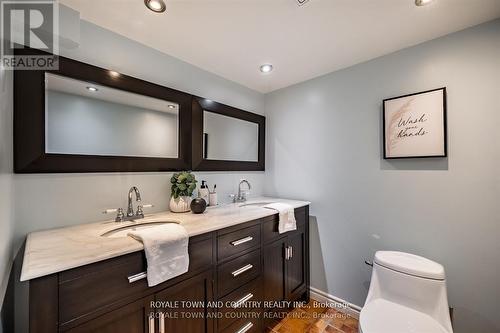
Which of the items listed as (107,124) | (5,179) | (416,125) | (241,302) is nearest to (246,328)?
(241,302)

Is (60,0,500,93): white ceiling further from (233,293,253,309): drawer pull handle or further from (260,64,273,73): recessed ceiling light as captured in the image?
(233,293,253,309): drawer pull handle

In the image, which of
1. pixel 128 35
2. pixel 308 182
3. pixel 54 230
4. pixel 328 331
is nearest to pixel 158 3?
pixel 128 35

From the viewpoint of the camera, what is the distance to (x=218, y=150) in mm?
2121

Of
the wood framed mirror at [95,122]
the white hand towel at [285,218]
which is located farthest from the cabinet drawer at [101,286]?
the white hand towel at [285,218]

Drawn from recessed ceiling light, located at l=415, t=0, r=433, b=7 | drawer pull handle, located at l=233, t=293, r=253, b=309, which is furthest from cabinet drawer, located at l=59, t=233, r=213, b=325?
recessed ceiling light, located at l=415, t=0, r=433, b=7

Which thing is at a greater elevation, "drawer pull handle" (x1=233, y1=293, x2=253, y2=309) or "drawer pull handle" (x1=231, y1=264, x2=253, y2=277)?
"drawer pull handle" (x1=231, y1=264, x2=253, y2=277)

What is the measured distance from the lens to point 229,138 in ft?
→ 7.34

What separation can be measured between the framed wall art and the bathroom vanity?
116cm

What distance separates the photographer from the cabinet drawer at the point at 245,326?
1382mm

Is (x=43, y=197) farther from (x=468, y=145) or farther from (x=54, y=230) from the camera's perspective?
(x=468, y=145)

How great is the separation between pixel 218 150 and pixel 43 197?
4.33 ft

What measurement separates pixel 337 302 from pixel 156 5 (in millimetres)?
2751

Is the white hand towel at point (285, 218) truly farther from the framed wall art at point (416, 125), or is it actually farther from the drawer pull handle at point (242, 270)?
the framed wall art at point (416, 125)

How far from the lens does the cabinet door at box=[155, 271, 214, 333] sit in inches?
41.8
